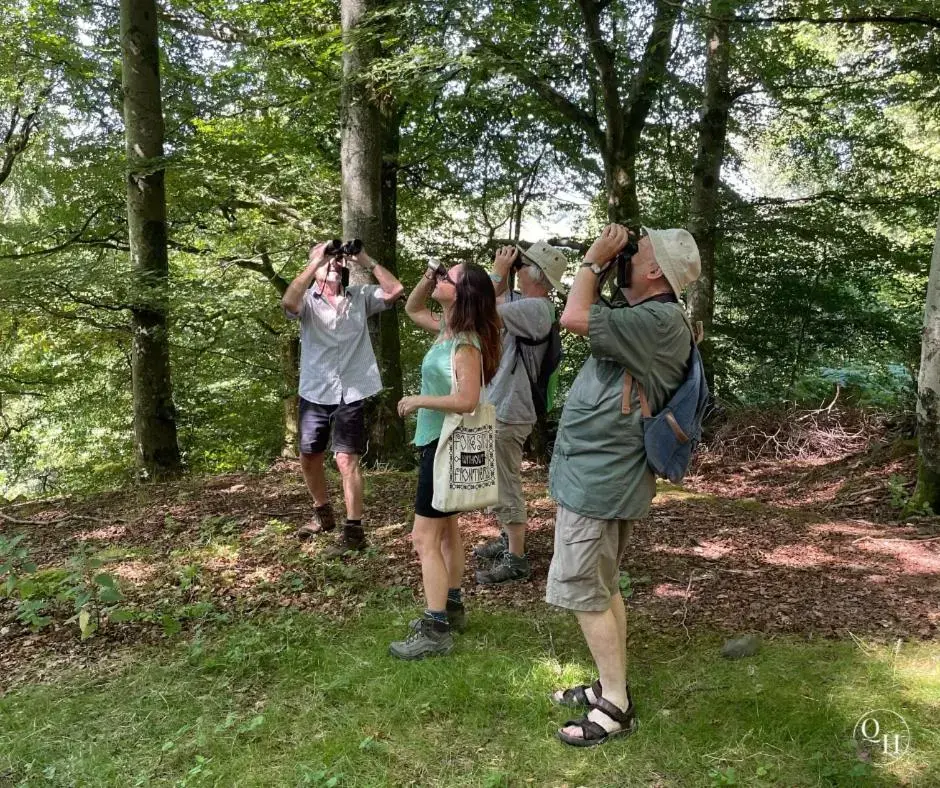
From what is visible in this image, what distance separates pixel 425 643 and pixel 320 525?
72.1 inches

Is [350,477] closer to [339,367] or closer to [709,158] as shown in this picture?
[339,367]

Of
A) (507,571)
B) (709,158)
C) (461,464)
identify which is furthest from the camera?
(709,158)

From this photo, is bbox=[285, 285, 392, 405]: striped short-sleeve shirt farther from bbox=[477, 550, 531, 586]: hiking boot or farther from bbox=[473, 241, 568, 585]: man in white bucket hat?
bbox=[477, 550, 531, 586]: hiking boot

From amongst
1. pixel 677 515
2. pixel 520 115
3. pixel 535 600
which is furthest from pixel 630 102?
pixel 535 600

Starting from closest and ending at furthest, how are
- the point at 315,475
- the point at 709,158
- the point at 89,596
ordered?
the point at 89,596 → the point at 315,475 → the point at 709,158

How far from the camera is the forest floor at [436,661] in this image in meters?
2.45

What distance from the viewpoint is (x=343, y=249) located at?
4277 mm

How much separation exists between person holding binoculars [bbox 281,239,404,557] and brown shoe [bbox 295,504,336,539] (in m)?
0.31

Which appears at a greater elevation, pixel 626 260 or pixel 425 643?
pixel 626 260

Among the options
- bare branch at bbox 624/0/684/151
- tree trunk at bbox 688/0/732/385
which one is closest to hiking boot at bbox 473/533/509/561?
bare branch at bbox 624/0/684/151

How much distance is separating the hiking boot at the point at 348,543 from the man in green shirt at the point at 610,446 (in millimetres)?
2154

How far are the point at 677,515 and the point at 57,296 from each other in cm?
670

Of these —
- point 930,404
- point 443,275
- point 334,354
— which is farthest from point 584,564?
point 930,404

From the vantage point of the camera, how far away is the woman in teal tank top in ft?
9.84
